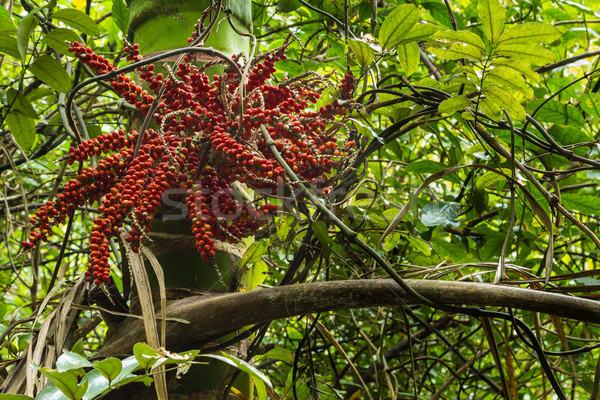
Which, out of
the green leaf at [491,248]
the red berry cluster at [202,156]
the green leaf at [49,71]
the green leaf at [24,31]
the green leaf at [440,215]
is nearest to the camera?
the red berry cluster at [202,156]

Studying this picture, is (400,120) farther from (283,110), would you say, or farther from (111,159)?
(111,159)

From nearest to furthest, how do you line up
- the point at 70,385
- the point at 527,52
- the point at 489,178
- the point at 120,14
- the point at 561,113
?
the point at 70,385, the point at 527,52, the point at 489,178, the point at 561,113, the point at 120,14

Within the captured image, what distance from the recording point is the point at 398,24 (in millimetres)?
865

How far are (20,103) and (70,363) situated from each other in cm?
65

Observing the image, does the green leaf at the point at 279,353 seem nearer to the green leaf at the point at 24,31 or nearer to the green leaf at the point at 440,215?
the green leaf at the point at 440,215

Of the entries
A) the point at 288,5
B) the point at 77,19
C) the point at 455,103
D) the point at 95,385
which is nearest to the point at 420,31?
the point at 455,103

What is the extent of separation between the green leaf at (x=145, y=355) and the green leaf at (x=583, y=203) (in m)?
1.03

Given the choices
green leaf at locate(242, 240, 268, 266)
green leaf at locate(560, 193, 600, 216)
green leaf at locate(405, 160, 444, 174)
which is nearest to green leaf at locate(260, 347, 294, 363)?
green leaf at locate(242, 240, 268, 266)

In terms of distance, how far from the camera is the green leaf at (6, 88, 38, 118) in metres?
1.00

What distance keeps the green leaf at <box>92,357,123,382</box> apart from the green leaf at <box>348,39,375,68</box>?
24.2 inches

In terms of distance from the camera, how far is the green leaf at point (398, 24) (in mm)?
852

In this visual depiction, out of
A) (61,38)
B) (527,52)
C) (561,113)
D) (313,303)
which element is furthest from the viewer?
(561,113)

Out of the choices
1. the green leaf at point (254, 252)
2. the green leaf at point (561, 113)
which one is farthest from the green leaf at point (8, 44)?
the green leaf at point (561, 113)

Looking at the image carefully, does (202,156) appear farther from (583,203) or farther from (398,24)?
(583,203)
